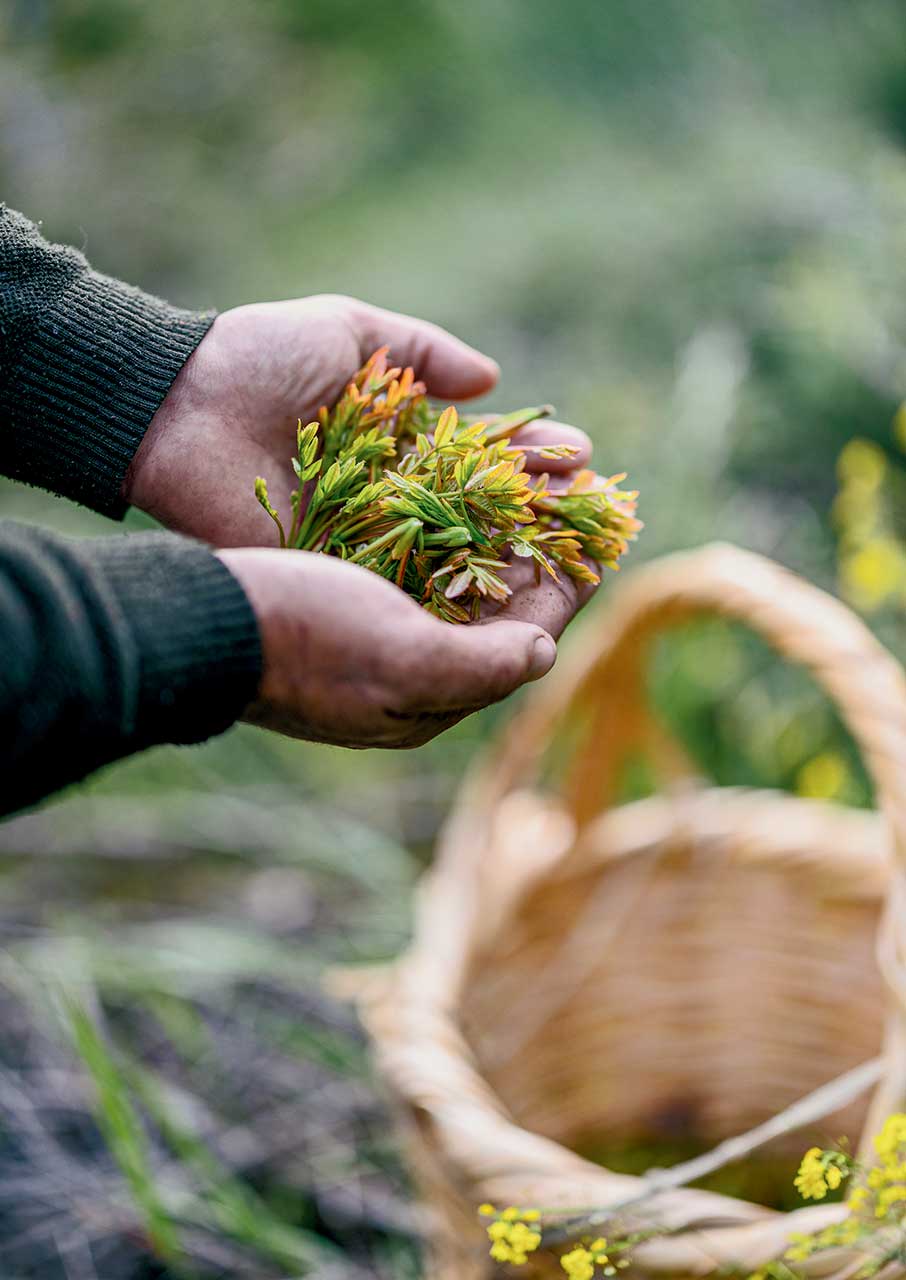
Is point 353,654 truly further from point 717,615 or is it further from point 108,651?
point 717,615

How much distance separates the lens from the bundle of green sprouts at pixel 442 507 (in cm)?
60

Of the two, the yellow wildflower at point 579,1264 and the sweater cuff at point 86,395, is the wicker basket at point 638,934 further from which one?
the sweater cuff at point 86,395

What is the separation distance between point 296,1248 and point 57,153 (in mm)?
2573

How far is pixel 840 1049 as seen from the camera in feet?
3.76

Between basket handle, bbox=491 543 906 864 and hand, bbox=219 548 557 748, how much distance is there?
289 mm

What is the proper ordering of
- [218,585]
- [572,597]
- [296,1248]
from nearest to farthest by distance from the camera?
[218,585]
[572,597]
[296,1248]

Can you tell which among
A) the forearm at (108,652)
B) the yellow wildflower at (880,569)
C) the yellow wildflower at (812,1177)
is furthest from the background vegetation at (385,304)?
the yellow wildflower at (812,1177)

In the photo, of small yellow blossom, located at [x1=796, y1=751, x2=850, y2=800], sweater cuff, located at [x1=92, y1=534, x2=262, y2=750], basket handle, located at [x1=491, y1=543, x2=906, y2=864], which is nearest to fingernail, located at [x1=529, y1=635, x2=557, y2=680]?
sweater cuff, located at [x1=92, y1=534, x2=262, y2=750]

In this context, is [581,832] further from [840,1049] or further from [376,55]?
[376,55]

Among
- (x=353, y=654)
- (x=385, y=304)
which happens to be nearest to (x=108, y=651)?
(x=353, y=654)

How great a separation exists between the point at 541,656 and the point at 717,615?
390mm

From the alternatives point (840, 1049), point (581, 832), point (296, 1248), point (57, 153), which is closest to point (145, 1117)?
point (296, 1248)

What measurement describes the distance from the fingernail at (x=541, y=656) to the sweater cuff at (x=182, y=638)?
14 centimetres

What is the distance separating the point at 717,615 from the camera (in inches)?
36.4
